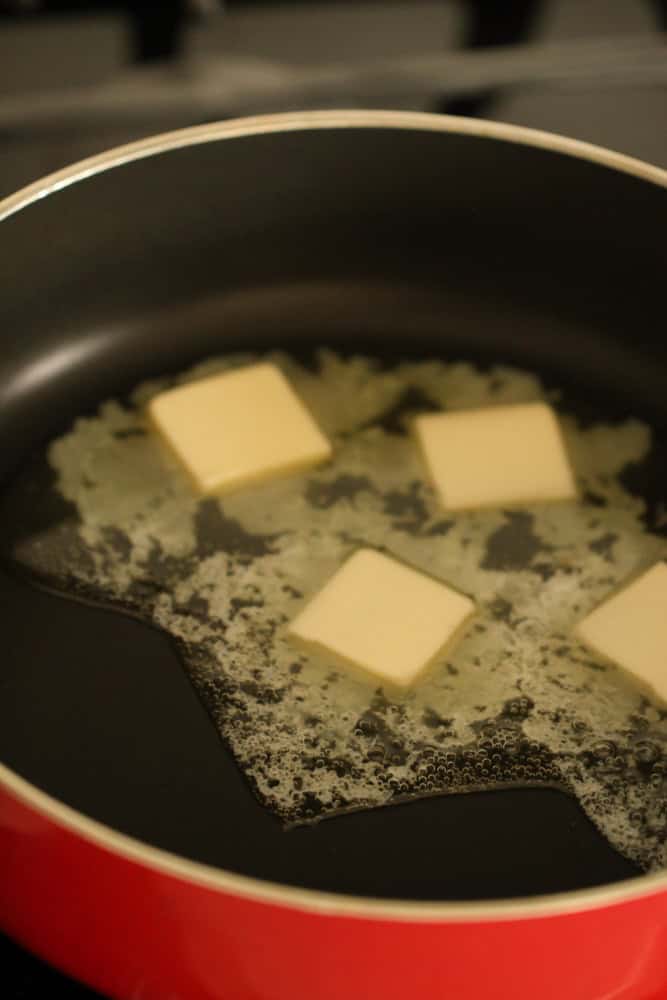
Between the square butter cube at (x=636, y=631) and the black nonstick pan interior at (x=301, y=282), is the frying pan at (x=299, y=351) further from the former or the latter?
the square butter cube at (x=636, y=631)

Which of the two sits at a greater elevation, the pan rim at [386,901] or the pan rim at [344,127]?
the pan rim at [344,127]

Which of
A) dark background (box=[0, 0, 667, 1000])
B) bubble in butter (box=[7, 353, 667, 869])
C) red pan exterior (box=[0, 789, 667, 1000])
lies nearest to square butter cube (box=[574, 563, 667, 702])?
bubble in butter (box=[7, 353, 667, 869])

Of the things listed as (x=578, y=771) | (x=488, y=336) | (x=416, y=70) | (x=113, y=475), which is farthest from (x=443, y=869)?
(x=416, y=70)

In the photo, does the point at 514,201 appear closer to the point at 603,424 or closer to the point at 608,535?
the point at 603,424

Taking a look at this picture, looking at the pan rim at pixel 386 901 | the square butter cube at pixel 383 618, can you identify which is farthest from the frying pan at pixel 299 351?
the square butter cube at pixel 383 618

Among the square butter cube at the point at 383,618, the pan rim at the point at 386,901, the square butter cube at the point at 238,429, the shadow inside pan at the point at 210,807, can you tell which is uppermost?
the square butter cube at the point at 238,429
